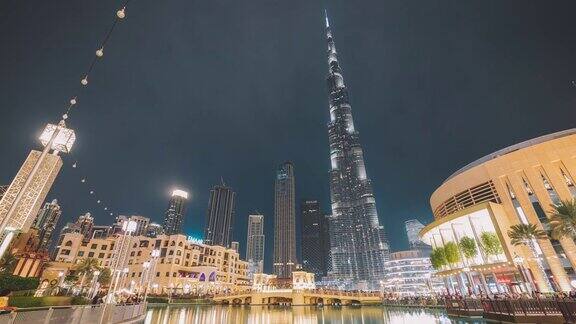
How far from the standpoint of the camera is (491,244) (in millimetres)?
42438

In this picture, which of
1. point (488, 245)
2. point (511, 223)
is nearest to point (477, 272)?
point (488, 245)

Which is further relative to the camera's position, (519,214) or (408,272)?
(408,272)

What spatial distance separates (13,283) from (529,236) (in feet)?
201

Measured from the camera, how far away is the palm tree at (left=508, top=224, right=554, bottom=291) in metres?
37.4

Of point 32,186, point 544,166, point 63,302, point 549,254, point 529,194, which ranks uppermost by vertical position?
point 544,166

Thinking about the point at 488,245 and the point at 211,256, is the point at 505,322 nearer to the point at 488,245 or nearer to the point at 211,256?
the point at 488,245

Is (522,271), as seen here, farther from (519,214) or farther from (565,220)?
(565,220)

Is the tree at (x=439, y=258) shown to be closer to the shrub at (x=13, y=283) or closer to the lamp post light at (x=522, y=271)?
the lamp post light at (x=522, y=271)

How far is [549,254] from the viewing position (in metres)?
38.5

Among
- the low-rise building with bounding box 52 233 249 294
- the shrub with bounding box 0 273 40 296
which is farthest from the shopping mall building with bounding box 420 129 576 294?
the low-rise building with bounding box 52 233 249 294

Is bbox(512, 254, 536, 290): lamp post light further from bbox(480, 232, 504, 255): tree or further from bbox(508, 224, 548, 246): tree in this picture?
bbox(480, 232, 504, 255): tree

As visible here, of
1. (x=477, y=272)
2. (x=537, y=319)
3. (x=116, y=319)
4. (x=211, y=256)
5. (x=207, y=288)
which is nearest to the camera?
(x=116, y=319)

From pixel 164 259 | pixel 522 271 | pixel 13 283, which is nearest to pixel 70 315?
pixel 13 283

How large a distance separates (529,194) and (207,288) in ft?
287
